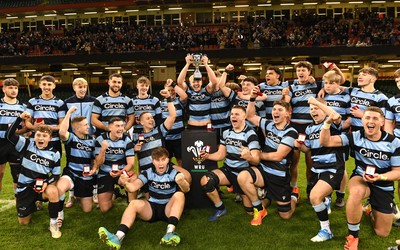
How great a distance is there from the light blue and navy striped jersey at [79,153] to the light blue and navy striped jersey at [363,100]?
4187mm

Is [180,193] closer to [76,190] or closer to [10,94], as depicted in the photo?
[76,190]

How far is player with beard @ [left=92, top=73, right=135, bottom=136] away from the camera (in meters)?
6.13

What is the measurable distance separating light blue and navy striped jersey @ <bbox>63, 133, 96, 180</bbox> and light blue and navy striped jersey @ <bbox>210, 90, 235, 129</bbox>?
2178 millimetres

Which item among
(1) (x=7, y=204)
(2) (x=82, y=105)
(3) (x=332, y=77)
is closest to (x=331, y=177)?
(3) (x=332, y=77)

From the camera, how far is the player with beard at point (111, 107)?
613 cm

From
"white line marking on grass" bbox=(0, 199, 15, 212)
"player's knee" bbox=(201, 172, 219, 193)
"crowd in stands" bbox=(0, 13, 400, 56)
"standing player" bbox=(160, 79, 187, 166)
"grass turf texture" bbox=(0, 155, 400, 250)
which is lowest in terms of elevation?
"grass turf texture" bbox=(0, 155, 400, 250)

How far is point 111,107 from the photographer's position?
6.20 meters

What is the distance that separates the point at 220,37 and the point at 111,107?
64.4 feet

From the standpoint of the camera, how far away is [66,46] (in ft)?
84.6

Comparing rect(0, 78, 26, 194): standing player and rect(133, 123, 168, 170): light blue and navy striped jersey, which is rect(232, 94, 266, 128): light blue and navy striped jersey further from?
rect(0, 78, 26, 194): standing player

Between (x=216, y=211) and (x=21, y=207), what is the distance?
294 cm

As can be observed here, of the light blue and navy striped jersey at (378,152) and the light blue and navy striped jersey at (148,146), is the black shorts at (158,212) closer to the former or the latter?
the light blue and navy striped jersey at (148,146)

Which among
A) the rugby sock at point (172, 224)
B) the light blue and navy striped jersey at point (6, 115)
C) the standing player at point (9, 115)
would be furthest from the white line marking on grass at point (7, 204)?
the rugby sock at point (172, 224)

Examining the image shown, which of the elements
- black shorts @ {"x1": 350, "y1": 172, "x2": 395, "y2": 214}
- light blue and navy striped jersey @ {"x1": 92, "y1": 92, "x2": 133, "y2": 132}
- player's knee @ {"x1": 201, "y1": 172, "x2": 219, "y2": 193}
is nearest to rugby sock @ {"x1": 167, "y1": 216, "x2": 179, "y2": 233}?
player's knee @ {"x1": 201, "y1": 172, "x2": 219, "y2": 193}
